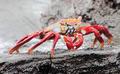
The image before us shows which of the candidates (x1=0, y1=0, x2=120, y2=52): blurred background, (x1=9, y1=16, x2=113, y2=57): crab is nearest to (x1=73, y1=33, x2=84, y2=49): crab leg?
(x1=9, y1=16, x2=113, y2=57): crab

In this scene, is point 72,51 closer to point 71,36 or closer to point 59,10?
point 71,36

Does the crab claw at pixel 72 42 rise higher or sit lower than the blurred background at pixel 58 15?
higher

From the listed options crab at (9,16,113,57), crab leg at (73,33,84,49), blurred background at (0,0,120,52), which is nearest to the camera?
crab leg at (73,33,84,49)

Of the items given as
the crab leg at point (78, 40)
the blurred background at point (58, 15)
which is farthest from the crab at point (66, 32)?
the blurred background at point (58, 15)

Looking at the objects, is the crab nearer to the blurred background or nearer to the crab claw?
the crab claw

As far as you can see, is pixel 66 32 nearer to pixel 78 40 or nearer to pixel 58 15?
pixel 78 40

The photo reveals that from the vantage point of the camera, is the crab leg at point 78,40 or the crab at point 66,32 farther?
the crab at point 66,32

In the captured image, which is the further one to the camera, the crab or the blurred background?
the blurred background

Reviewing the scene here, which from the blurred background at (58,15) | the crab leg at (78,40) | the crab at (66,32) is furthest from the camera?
the blurred background at (58,15)

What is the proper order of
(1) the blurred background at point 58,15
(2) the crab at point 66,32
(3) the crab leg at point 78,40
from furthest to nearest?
(1) the blurred background at point 58,15 < (2) the crab at point 66,32 < (3) the crab leg at point 78,40

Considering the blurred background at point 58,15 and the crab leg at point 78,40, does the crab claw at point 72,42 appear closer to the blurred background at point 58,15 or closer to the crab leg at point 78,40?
the crab leg at point 78,40

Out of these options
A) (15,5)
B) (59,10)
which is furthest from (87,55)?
(15,5)
